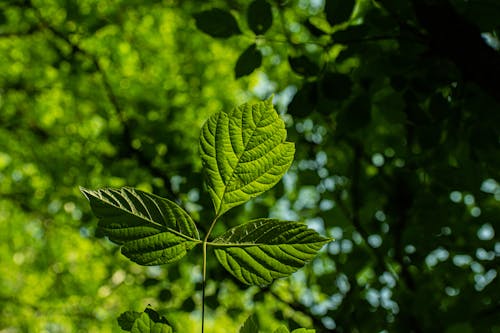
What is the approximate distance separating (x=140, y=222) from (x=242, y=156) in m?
0.13

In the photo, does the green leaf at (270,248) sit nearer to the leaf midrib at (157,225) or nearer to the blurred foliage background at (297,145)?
the leaf midrib at (157,225)

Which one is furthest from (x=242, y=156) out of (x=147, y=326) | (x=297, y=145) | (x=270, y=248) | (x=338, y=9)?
(x=297, y=145)

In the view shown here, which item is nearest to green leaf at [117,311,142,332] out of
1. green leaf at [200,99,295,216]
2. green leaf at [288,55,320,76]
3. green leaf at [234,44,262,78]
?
green leaf at [200,99,295,216]

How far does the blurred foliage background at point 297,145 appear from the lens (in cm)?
143

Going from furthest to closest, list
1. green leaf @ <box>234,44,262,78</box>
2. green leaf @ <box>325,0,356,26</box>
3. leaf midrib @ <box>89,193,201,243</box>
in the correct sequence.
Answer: green leaf @ <box>234,44,262,78</box>, green leaf @ <box>325,0,356,26</box>, leaf midrib @ <box>89,193,201,243</box>

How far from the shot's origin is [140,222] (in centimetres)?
51

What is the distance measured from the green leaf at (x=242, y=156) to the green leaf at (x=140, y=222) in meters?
0.05

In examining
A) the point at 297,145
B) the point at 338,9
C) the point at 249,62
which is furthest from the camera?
the point at 297,145

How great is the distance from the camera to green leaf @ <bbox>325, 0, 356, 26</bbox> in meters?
1.30

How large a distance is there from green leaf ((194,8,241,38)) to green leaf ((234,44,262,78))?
0.07 m

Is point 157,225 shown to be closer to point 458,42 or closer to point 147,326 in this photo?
point 147,326

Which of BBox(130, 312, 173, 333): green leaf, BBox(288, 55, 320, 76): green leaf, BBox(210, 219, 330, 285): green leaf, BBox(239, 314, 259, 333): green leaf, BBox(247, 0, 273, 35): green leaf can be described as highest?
BBox(210, 219, 330, 285): green leaf

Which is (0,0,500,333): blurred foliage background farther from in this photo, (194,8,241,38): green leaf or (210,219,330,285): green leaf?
(210,219,330,285): green leaf

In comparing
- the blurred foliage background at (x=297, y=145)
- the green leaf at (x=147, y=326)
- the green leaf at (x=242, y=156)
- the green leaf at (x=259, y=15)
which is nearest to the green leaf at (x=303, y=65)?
the blurred foliage background at (x=297, y=145)
